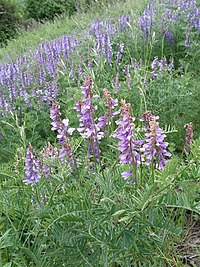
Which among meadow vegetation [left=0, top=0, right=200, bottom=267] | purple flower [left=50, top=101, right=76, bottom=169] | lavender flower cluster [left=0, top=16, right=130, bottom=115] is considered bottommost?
lavender flower cluster [left=0, top=16, right=130, bottom=115]

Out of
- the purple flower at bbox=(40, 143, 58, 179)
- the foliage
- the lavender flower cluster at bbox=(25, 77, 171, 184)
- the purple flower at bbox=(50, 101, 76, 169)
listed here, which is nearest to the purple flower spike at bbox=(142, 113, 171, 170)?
the lavender flower cluster at bbox=(25, 77, 171, 184)

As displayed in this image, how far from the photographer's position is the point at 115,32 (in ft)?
16.1

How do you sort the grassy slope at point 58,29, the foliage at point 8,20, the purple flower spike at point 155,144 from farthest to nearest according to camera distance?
the foliage at point 8,20 < the grassy slope at point 58,29 < the purple flower spike at point 155,144

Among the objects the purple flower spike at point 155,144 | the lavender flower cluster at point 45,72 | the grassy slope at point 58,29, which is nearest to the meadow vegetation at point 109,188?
the purple flower spike at point 155,144

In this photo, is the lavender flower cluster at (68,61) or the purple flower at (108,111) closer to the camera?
the purple flower at (108,111)

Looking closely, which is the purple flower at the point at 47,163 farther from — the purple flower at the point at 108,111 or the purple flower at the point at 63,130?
the purple flower at the point at 108,111

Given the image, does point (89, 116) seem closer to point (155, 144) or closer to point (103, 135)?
point (103, 135)

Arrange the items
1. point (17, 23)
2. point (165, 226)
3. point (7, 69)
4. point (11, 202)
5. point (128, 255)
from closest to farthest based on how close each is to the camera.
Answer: point (165, 226) < point (128, 255) < point (11, 202) < point (7, 69) < point (17, 23)

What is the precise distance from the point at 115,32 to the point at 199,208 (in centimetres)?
375

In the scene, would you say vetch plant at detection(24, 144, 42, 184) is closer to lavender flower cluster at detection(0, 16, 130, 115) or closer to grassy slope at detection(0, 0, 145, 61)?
lavender flower cluster at detection(0, 16, 130, 115)

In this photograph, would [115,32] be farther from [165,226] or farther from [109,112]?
[165,226]

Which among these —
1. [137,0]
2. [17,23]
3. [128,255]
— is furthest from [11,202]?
[17,23]

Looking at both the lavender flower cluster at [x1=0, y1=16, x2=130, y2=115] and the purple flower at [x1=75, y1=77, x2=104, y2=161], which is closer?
the purple flower at [x1=75, y1=77, x2=104, y2=161]

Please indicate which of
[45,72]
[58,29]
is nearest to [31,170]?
[45,72]
